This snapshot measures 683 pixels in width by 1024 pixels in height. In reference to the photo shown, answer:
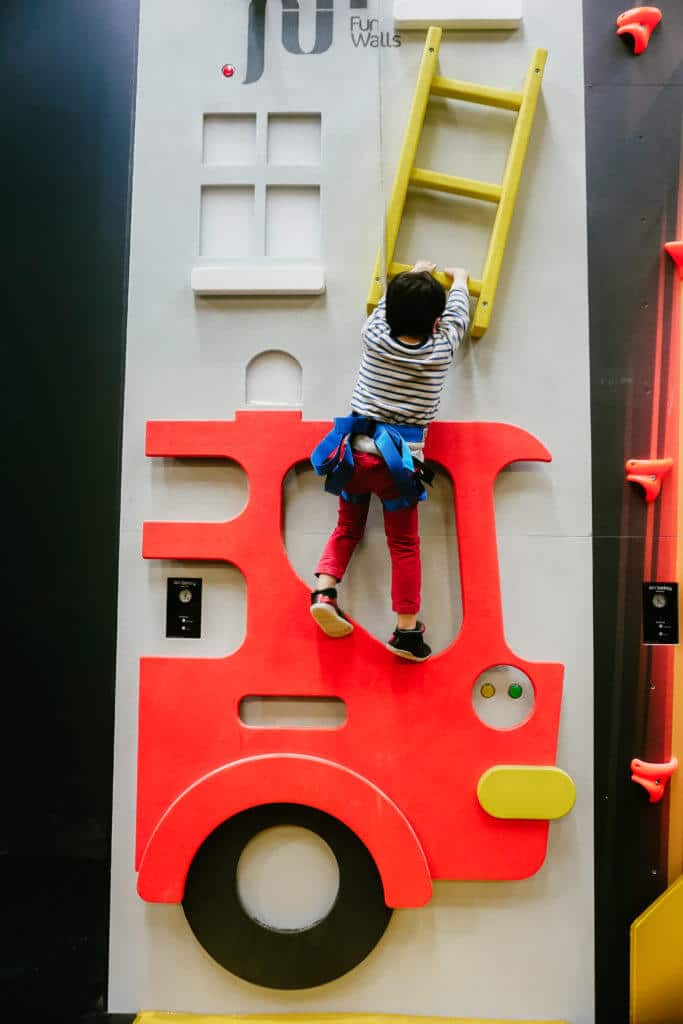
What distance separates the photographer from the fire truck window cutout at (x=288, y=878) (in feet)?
5.52

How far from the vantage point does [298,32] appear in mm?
1830

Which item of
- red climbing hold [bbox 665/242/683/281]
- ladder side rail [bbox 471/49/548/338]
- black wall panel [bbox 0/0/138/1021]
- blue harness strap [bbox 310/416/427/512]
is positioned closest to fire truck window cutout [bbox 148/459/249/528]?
black wall panel [bbox 0/0/138/1021]

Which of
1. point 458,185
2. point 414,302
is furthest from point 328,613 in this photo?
point 458,185

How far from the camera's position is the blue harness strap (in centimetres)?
155

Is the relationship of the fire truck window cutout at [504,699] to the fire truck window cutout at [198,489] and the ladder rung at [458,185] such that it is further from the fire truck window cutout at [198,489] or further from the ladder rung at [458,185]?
the ladder rung at [458,185]

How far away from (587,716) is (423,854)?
537 mm

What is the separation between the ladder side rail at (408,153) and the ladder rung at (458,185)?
35mm

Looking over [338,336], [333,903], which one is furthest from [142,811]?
[338,336]

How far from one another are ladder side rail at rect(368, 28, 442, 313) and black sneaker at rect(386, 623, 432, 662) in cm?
85

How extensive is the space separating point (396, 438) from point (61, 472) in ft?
3.01

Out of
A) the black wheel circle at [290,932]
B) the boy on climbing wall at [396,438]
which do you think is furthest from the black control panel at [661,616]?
the black wheel circle at [290,932]

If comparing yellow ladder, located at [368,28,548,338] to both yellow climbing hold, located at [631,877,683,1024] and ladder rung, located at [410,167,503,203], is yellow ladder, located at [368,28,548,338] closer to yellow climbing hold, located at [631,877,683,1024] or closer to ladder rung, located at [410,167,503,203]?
ladder rung, located at [410,167,503,203]

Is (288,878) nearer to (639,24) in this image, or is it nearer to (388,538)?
(388,538)

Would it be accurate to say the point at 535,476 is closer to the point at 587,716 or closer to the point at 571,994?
the point at 587,716
